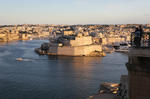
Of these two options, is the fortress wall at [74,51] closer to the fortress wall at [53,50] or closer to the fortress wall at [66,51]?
the fortress wall at [66,51]

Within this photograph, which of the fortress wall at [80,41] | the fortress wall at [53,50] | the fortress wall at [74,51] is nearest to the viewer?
the fortress wall at [74,51]

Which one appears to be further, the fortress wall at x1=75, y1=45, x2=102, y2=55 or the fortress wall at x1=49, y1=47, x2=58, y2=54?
the fortress wall at x1=49, y1=47, x2=58, y2=54


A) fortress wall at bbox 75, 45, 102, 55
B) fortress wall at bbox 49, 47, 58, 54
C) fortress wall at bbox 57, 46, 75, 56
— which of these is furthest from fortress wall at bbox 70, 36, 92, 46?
fortress wall at bbox 49, 47, 58, 54

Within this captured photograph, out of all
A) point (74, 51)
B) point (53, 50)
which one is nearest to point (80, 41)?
point (74, 51)

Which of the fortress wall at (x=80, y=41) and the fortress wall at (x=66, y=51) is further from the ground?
the fortress wall at (x=80, y=41)

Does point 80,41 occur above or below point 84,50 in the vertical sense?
above

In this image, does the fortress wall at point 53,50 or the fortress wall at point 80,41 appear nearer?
the fortress wall at point 53,50

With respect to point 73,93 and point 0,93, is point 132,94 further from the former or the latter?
point 0,93

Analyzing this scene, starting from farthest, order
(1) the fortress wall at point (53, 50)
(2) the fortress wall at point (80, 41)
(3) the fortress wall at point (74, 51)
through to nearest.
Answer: (2) the fortress wall at point (80, 41) → (1) the fortress wall at point (53, 50) → (3) the fortress wall at point (74, 51)

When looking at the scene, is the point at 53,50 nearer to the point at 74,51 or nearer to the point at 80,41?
the point at 74,51

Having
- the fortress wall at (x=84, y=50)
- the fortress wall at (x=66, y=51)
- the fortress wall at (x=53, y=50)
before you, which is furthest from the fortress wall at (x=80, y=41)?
the fortress wall at (x=53, y=50)

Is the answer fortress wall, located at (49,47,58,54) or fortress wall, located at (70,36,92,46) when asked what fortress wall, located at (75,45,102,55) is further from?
fortress wall, located at (49,47,58,54)

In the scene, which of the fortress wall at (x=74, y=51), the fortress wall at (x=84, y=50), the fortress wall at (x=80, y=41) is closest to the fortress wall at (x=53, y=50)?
the fortress wall at (x=74, y=51)
